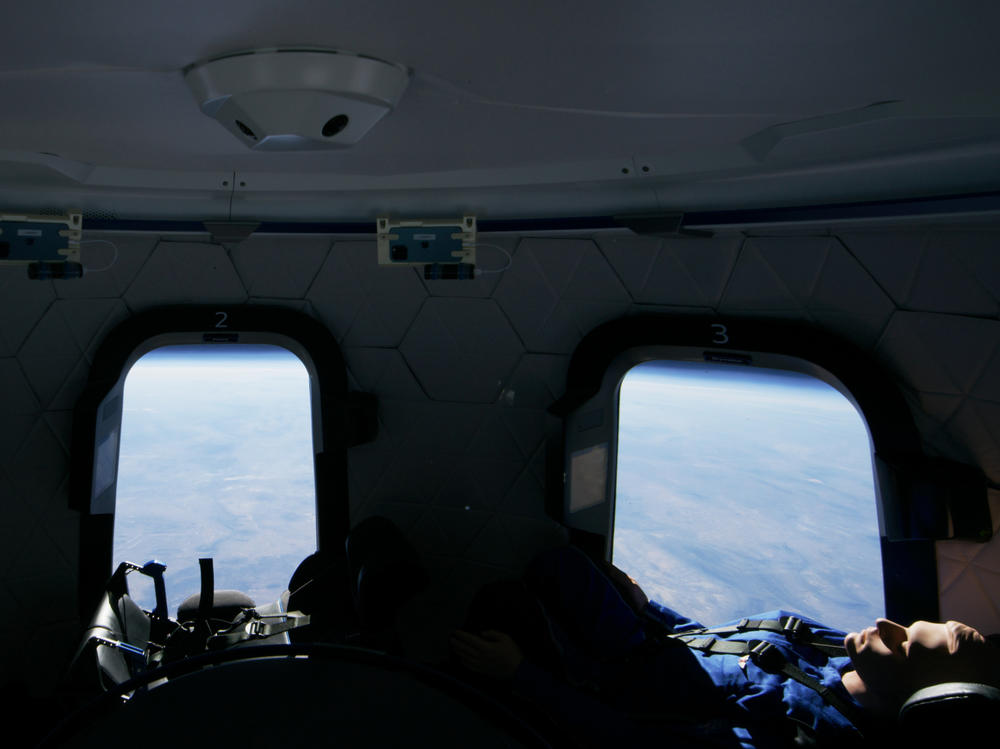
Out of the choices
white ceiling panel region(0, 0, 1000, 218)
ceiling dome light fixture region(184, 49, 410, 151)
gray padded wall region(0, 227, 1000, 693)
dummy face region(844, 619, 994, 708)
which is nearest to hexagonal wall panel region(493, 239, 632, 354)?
gray padded wall region(0, 227, 1000, 693)

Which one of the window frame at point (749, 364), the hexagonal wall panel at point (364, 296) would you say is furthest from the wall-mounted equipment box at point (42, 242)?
the window frame at point (749, 364)

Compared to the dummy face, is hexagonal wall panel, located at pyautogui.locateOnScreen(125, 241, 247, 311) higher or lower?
higher

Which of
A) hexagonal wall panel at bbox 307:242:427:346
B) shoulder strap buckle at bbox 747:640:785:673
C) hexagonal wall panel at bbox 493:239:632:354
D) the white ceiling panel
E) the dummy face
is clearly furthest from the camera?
hexagonal wall panel at bbox 307:242:427:346

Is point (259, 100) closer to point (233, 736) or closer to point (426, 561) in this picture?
point (233, 736)

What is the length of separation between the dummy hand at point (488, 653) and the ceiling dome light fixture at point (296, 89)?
1.93m

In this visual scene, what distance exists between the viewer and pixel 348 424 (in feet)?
11.8

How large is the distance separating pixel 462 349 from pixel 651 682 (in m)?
1.94

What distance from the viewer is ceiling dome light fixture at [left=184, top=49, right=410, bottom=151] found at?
131 centimetres

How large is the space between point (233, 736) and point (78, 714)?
188mm

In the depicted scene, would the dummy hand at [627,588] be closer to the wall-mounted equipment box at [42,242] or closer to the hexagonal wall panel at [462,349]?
the hexagonal wall panel at [462,349]

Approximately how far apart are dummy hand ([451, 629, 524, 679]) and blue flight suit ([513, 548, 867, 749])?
0.05m

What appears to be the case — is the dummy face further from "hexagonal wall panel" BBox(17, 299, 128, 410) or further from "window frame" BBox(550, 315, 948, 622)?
"hexagonal wall panel" BBox(17, 299, 128, 410)

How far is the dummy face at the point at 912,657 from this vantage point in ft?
7.02

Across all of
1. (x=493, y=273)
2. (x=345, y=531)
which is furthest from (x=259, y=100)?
(x=345, y=531)
